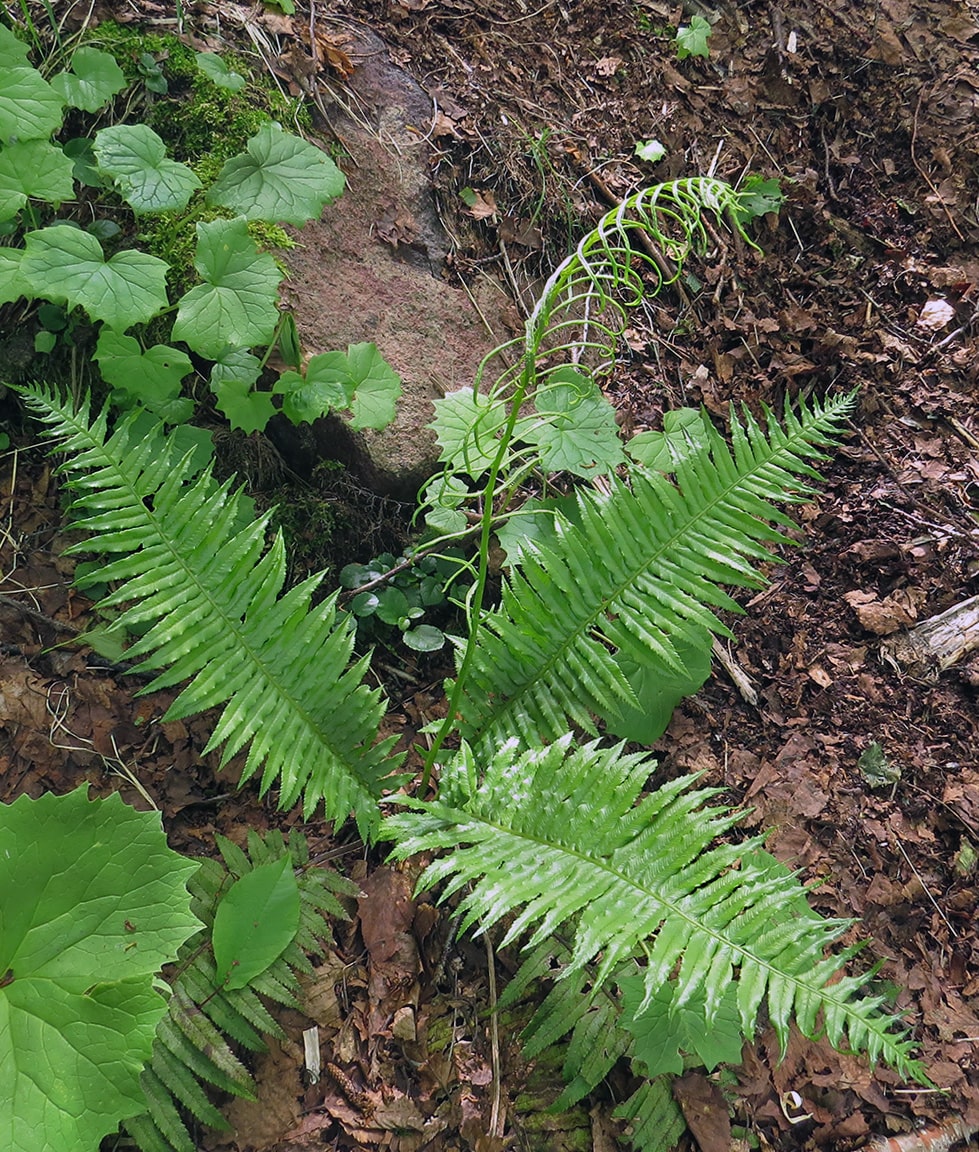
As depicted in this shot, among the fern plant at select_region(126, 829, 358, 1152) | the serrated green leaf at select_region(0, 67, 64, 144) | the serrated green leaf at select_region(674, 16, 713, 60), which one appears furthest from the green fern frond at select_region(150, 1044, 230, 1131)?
the serrated green leaf at select_region(674, 16, 713, 60)

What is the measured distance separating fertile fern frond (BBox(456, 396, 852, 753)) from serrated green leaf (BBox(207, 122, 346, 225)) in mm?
1108

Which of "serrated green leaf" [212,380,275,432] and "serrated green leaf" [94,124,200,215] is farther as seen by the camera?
"serrated green leaf" [212,380,275,432]

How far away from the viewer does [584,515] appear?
2223 millimetres

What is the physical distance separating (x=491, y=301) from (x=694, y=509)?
1379mm

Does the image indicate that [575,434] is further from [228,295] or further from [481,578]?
[228,295]

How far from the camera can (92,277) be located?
208 centimetres

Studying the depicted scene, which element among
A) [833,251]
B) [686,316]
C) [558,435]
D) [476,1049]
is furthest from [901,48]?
[476,1049]

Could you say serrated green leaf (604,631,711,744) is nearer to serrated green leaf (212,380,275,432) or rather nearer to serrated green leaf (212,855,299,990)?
serrated green leaf (212,855,299,990)

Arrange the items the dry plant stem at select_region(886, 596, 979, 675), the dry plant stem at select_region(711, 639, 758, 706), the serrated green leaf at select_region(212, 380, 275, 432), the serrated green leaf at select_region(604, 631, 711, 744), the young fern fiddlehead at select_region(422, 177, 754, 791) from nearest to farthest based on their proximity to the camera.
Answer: the young fern fiddlehead at select_region(422, 177, 754, 791), the serrated green leaf at select_region(212, 380, 275, 432), the serrated green leaf at select_region(604, 631, 711, 744), the dry plant stem at select_region(711, 639, 758, 706), the dry plant stem at select_region(886, 596, 979, 675)

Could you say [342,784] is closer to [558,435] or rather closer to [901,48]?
[558,435]

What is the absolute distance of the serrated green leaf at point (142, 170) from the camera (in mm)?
2174

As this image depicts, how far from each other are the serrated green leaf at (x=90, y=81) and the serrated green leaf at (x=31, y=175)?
0.31m

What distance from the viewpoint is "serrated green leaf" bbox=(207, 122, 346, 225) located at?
7.46 feet

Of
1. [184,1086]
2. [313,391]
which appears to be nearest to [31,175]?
[313,391]
